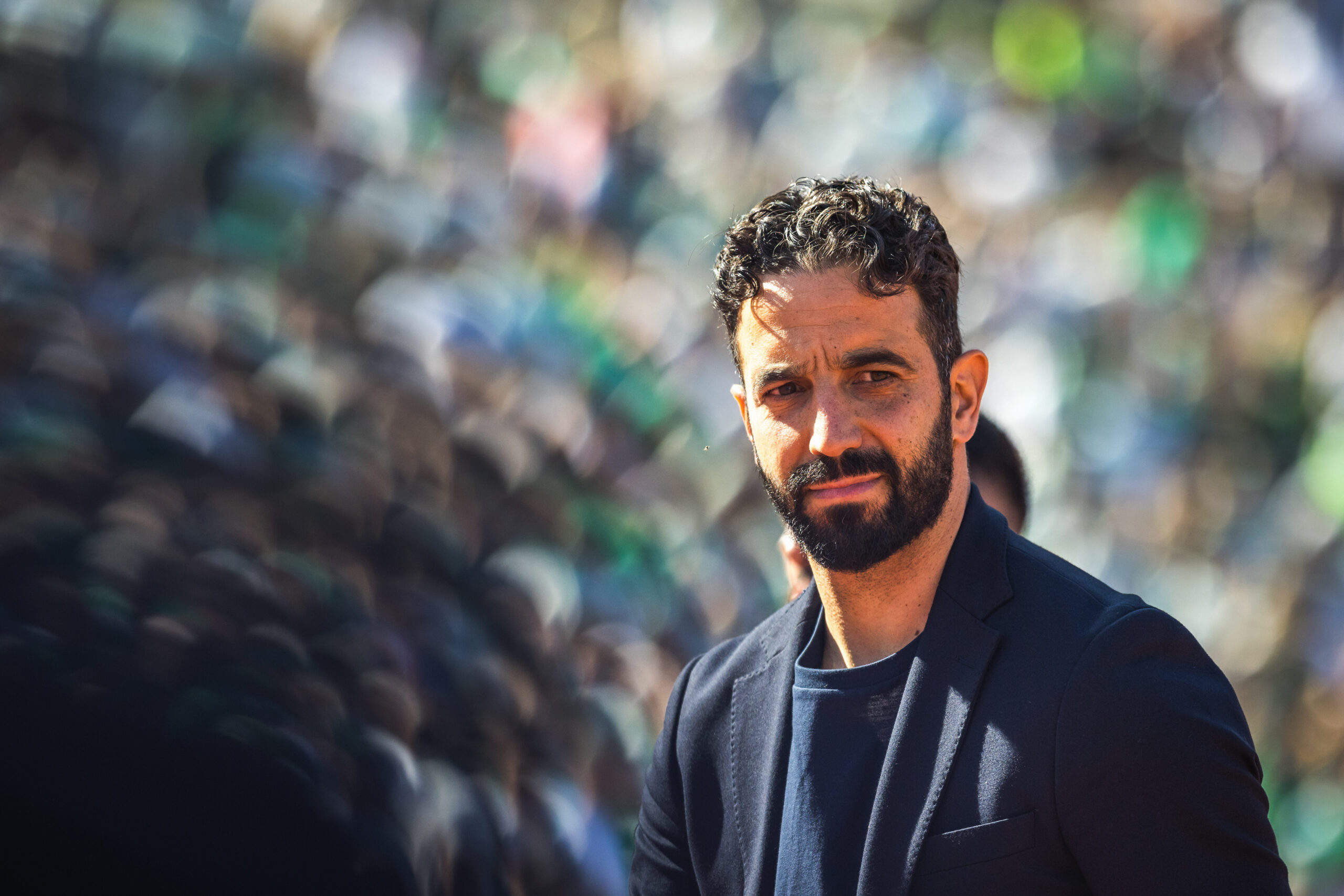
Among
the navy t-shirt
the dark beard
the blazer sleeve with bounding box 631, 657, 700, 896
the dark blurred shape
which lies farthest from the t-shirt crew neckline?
the dark blurred shape

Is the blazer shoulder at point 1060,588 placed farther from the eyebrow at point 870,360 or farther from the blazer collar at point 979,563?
the eyebrow at point 870,360

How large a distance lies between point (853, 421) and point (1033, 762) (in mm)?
396

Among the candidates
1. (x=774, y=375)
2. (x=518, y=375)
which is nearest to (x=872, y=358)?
(x=774, y=375)

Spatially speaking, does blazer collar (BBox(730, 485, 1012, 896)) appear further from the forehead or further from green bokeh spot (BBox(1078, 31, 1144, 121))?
green bokeh spot (BBox(1078, 31, 1144, 121))

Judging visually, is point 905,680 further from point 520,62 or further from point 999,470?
point 520,62

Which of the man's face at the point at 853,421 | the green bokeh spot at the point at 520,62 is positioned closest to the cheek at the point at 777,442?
the man's face at the point at 853,421

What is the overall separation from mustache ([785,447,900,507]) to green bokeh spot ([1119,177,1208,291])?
1035 mm

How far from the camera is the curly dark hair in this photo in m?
1.34

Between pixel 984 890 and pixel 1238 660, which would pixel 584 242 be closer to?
pixel 1238 660

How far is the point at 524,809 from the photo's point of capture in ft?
7.87

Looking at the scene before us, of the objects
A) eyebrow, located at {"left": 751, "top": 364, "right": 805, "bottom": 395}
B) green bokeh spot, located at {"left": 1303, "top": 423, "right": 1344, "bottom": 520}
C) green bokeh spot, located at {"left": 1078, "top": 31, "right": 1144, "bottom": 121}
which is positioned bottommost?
eyebrow, located at {"left": 751, "top": 364, "right": 805, "bottom": 395}

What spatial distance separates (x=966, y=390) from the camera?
4.63 ft

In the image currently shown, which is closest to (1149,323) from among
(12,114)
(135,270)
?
(135,270)

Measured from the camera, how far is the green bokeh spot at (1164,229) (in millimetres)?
2057
